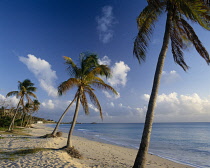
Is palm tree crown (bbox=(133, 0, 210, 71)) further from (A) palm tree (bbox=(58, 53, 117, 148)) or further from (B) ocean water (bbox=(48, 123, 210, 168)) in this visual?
Answer: (B) ocean water (bbox=(48, 123, 210, 168))

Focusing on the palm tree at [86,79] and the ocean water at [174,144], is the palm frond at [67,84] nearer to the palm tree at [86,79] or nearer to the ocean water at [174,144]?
the palm tree at [86,79]

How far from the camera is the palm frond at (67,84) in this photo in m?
10.0

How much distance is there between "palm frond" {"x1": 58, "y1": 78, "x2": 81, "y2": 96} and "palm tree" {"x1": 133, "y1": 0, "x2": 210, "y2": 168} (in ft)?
16.2

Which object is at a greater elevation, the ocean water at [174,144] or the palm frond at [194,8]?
the palm frond at [194,8]

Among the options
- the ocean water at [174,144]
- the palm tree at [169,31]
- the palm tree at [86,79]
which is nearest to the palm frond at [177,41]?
the palm tree at [169,31]

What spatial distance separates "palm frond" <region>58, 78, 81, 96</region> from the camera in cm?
1004

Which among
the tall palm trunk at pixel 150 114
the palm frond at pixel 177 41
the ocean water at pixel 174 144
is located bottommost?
the ocean water at pixel 174 144

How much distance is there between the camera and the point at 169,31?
6.25m

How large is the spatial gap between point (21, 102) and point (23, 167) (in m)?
20.5

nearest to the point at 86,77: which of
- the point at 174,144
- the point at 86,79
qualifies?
the point at 86,79

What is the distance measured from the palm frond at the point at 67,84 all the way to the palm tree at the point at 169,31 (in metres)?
4.94

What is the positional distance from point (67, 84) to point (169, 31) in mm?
6906

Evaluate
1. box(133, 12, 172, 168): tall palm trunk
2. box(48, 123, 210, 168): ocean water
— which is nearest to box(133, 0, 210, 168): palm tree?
box(133, 12, 172, 168): tall palm trunk

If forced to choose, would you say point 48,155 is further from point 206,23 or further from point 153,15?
point 206,23
